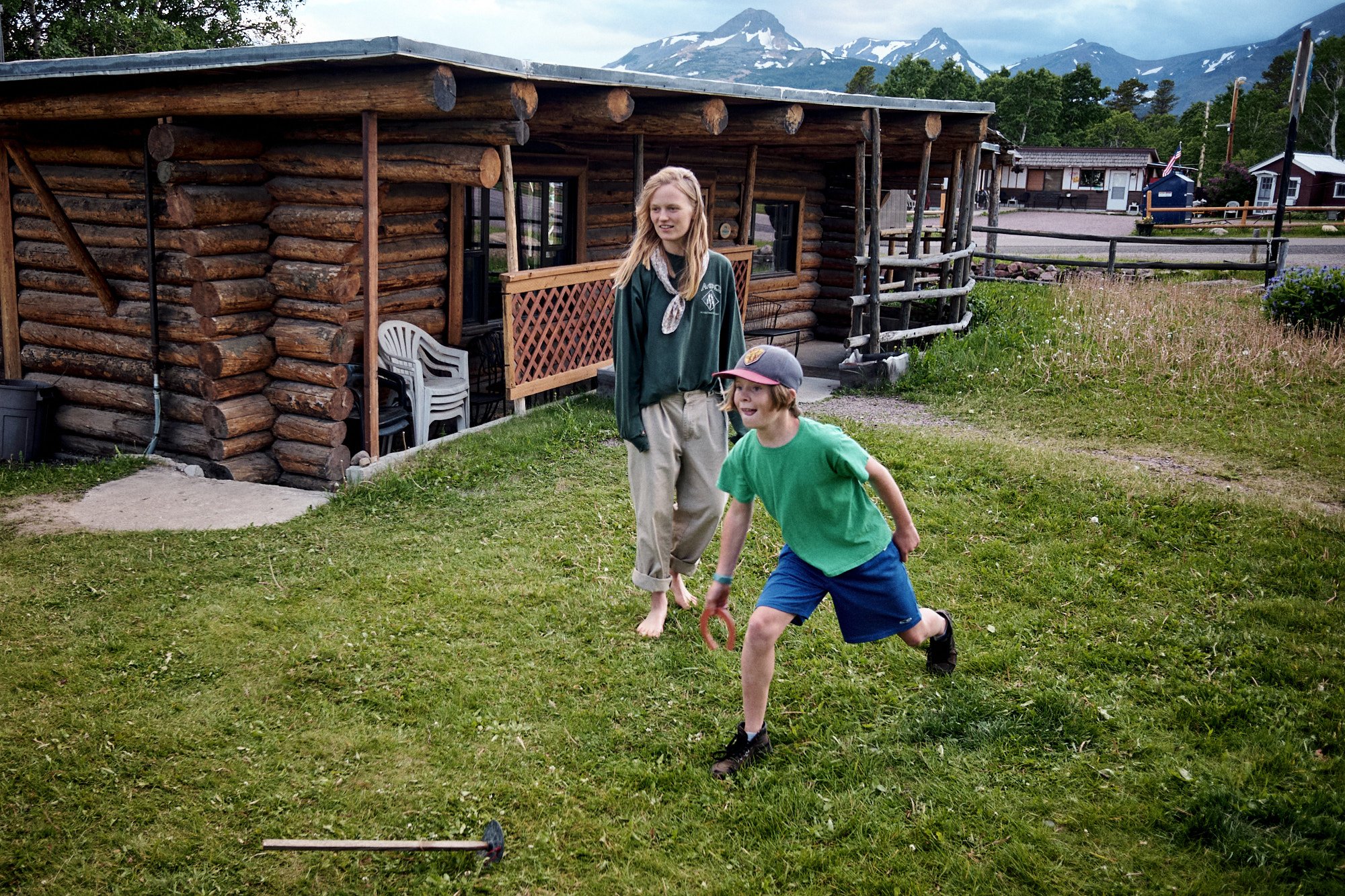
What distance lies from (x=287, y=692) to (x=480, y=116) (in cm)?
495

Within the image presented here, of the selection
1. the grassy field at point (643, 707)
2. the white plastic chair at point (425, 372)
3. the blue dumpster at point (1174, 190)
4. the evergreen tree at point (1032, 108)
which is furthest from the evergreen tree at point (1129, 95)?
the grassy field at point (643, 707)

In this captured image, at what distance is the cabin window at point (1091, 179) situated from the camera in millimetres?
65438

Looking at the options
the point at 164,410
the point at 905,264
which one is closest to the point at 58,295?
the point at 164,410

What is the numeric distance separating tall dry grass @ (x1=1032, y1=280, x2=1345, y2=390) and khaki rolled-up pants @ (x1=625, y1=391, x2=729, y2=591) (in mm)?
6922

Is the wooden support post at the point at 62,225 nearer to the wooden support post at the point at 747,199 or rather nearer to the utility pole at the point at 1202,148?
the wooden support post at the point at 747,199

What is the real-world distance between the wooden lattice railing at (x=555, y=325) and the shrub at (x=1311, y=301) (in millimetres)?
7657

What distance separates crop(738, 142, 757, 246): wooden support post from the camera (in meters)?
13.6

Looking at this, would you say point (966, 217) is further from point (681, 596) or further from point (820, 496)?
point (820, 496)

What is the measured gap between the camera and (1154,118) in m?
85.1

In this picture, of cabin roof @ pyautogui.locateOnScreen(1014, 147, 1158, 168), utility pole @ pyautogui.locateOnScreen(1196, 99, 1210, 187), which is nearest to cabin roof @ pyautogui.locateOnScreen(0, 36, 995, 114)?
cabin roof @ pyautogui.locateOnScreen(1014, 147, 1158, 168)

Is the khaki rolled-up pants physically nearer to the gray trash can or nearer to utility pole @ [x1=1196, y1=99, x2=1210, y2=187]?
the gray trash can

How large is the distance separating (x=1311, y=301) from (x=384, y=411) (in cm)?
1109

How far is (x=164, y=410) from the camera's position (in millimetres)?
9484

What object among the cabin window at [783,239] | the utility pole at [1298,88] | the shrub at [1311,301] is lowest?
the shrub at [1311,301]
